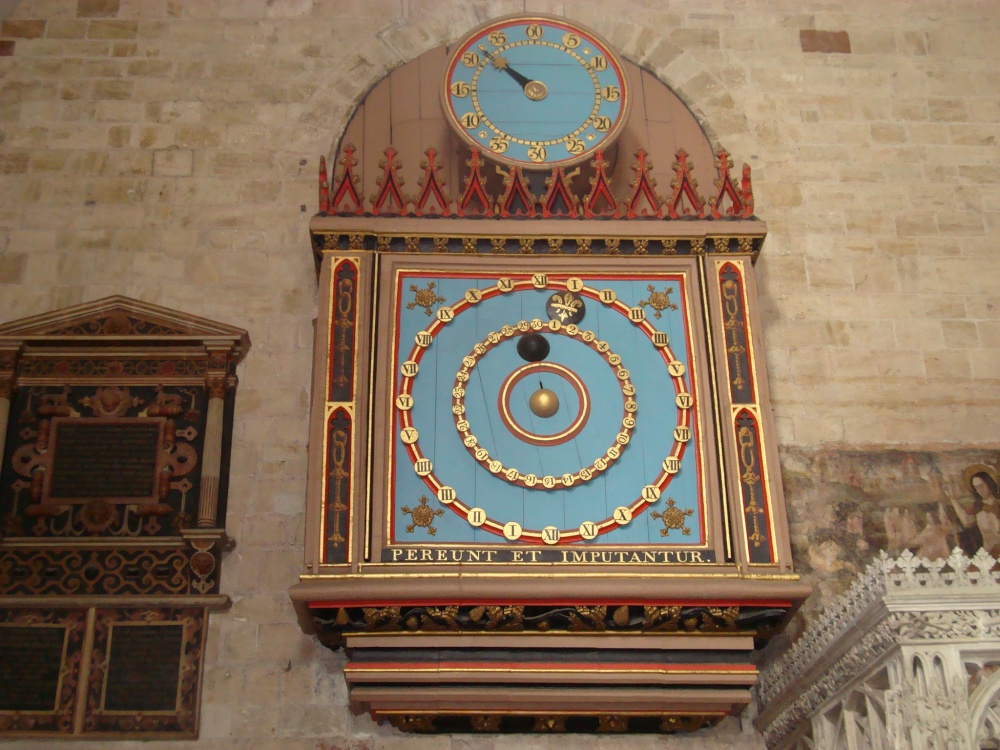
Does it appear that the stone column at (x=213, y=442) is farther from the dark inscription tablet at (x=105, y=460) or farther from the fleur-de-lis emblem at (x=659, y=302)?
the fleur-de-lis emblem at (x=659, y=302)

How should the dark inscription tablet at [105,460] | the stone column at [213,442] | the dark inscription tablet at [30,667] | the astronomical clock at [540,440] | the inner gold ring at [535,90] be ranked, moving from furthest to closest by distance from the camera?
the inner gold ring at [535,90] → the dark inscription tablet at [105,460] → the stone column at [213,442] → the dark inscription tablet at [30,667] → the astronomical clock at [540,440]

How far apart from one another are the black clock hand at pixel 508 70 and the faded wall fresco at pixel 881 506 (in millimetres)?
2669

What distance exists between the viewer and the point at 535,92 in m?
7.82

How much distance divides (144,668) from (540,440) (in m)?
2.33

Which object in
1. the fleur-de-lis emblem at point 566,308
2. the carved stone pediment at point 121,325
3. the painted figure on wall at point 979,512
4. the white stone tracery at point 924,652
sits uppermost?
the carved stone pediment at point 121,325

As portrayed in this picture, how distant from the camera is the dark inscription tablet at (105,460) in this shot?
280 inches

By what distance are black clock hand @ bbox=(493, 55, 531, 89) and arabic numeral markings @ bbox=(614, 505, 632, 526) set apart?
9.05 ft

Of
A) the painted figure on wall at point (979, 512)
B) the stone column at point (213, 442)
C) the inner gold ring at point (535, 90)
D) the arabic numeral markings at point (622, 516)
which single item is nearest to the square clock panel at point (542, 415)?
the arabic numeral markings at point (622, 516)

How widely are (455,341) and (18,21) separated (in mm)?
3967

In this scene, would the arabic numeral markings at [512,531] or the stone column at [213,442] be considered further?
the stone column at [213,442]

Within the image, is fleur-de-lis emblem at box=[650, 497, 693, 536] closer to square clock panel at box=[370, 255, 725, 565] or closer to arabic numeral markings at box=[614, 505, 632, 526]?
square clock panel at box=[370, 255, 725, 565]

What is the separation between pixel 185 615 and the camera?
6.83 m

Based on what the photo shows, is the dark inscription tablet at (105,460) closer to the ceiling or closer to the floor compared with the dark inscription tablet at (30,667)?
closer to the ceiling

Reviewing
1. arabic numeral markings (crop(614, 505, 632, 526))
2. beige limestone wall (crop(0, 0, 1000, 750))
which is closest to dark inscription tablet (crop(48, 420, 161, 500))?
beige limestone wall (crop(0, 0, 1000, 750))
